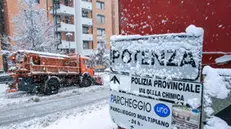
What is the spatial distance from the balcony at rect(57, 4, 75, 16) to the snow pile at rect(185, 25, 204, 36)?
29.9m

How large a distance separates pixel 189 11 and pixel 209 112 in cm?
74

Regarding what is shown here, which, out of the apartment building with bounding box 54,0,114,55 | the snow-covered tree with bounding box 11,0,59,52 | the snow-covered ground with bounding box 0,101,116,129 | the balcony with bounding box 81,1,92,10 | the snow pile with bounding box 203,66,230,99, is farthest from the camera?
the balcony with bounding box 81,1,92,10

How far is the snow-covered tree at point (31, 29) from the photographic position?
57.8 ft

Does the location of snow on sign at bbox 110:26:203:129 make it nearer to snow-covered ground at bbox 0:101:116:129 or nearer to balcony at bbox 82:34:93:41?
snow-covered ground at bbox 0:101:116:129

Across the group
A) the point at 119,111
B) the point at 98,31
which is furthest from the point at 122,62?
the point at 98,31

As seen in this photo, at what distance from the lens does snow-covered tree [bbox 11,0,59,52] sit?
17625 mm

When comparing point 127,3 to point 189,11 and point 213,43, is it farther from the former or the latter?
point 213,43

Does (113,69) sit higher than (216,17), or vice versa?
(216,17)

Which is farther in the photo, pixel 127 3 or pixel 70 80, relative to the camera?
pixel 70 80

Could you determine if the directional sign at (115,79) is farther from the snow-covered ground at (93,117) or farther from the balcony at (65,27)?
the balcony at (65,27)

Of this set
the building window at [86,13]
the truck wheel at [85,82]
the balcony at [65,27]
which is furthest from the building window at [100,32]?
the truck wheel at [85,82]

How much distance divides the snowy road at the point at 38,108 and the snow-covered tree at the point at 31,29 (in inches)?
366

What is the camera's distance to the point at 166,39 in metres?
1.55

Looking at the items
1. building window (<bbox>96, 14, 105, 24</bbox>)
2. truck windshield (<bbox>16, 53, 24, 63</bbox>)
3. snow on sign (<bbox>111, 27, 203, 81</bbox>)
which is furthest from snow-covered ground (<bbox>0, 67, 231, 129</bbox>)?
building window (<bbox>96, 14, 105, 24</bbox>)
